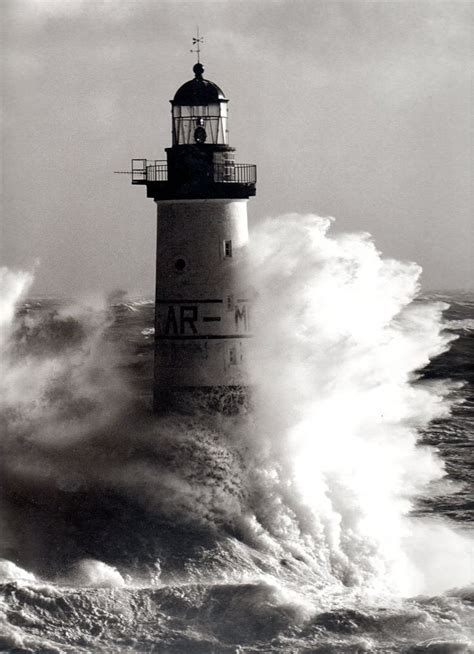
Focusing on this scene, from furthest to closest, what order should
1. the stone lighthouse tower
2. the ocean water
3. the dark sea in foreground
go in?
the stone lighthouse tower → the ocean water → the dark sea in foreground

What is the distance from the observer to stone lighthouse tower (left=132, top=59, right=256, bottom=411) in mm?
35625

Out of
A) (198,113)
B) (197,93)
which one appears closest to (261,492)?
(198,113)

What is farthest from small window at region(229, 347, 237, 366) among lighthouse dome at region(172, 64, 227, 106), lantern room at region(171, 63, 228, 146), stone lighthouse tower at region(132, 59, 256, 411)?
lighthouse dome at region(172, 64, 227, 106)

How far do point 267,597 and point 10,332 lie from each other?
13.7 m

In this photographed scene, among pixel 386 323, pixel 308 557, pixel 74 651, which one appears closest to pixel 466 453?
pixel 386 323

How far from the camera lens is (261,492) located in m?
35.2

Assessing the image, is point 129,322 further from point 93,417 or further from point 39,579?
point 39,579

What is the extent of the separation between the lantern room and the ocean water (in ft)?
9.76

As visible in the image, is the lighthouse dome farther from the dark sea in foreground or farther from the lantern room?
the dark sea in foreground

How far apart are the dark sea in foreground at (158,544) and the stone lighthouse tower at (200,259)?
1009mm

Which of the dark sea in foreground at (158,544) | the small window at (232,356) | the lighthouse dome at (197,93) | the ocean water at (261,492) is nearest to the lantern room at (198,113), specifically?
the lighthouse dome at (197,93)

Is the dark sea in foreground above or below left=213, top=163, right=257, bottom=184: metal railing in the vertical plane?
below

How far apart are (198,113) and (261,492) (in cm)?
958

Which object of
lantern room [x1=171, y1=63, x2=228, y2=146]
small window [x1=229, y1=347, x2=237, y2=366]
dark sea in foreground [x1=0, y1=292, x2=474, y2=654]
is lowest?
dark sea in foreground [x1=0, y1=292, x2=474, y2=654]
